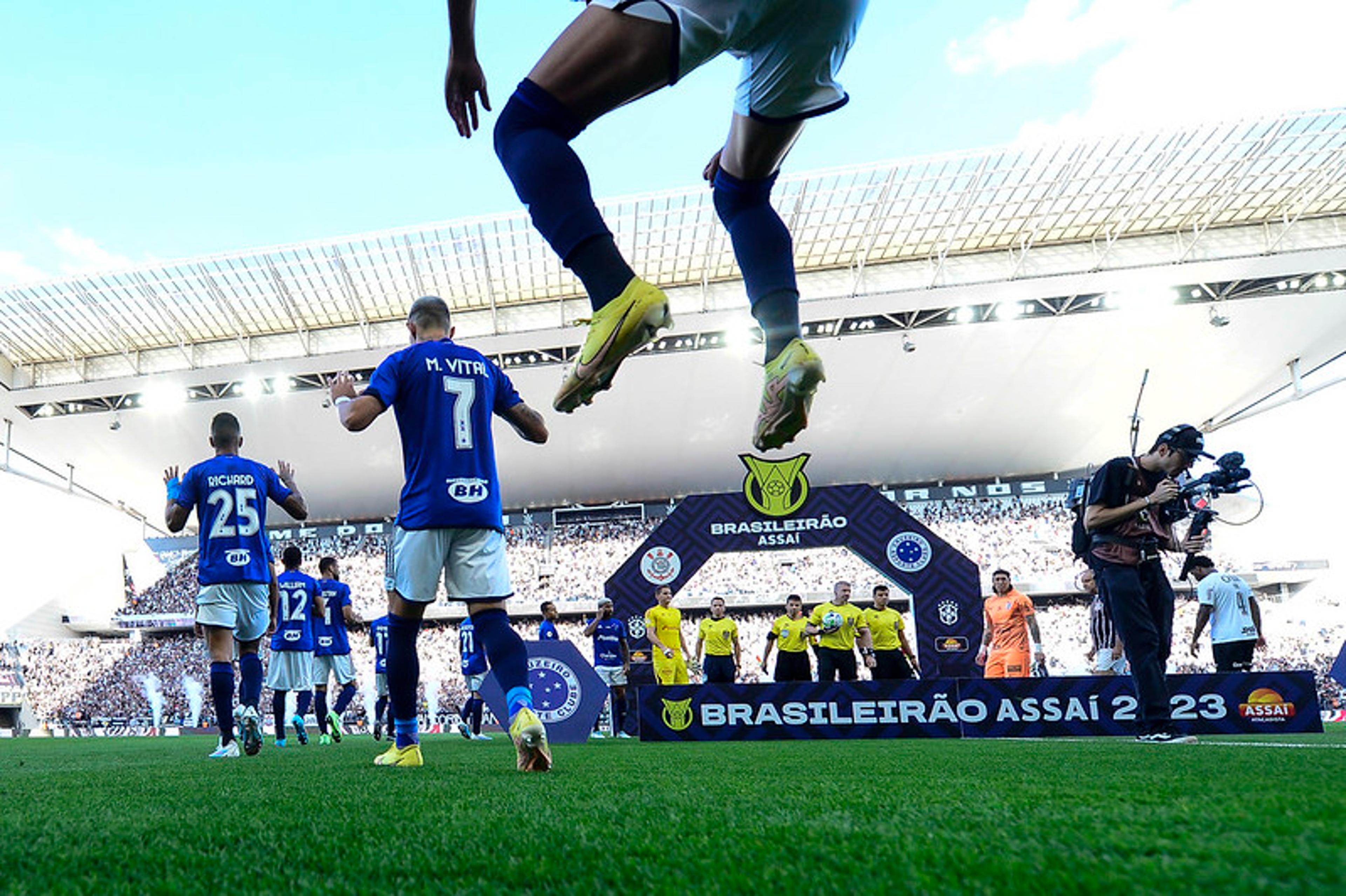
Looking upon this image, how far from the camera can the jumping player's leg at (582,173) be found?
5.24ft

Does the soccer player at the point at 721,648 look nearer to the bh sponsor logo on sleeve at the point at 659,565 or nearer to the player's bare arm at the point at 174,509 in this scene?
the bh sponsor logo on sleeve at the point at 659,565

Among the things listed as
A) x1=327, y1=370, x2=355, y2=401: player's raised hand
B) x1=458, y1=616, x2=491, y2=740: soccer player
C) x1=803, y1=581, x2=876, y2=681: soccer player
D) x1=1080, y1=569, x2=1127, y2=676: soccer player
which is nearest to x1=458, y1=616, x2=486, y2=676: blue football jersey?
x1=458, y1=616, x2=491, y2=740: soccer player

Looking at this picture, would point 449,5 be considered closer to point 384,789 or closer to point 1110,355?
point 384,789

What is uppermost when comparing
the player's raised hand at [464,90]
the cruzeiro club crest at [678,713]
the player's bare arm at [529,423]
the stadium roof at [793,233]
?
the stadium roof at [793,233]

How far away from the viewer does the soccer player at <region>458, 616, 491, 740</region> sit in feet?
30.7

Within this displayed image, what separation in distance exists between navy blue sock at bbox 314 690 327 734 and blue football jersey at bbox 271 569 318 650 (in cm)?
90

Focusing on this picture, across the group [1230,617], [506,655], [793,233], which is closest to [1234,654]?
[1230,617]

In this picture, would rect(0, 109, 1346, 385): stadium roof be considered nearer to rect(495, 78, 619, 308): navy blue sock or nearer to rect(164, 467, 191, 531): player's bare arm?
rect(164, 467, 191, 531): player's bare arm

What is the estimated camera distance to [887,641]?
34.5ft

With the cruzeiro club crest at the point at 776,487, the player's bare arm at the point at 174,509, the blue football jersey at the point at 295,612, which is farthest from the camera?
the cruzeiro club crest at the point at 776,487

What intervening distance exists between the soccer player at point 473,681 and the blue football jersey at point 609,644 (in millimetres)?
1622

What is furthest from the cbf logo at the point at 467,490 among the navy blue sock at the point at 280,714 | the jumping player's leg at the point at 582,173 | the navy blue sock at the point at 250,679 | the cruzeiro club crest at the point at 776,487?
the cruzeiro club crest at the point at 776,487

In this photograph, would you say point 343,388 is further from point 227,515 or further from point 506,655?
point 227,515

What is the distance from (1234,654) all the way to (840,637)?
3.88 metres
